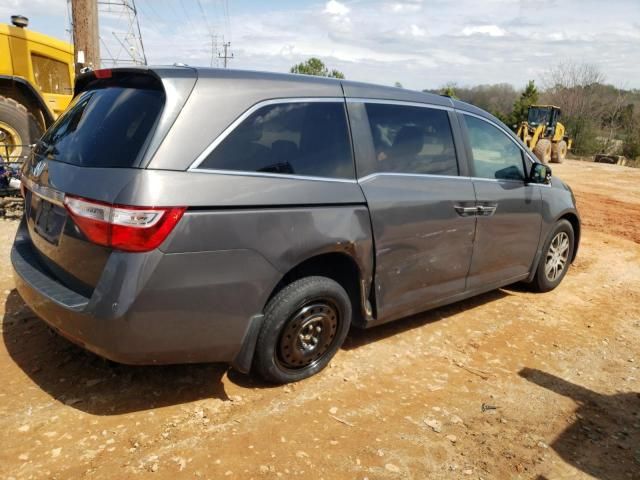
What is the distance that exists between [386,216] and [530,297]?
273 centimetres

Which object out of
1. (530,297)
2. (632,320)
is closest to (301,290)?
(530,297)

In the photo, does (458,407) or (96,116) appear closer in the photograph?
(96,116)

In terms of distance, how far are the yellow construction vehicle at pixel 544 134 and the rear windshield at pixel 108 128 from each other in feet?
66.9

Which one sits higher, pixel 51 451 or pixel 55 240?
pixel 55 240

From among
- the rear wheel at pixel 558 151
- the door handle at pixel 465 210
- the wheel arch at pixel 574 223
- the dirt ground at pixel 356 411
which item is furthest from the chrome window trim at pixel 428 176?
the rear wheel at pixel 558 151

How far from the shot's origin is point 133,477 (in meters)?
2.37

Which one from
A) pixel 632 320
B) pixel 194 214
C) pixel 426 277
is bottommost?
pixel 632 320

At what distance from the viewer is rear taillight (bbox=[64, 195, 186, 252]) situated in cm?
235

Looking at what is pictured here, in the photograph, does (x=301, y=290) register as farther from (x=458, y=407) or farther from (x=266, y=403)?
(x=458, y=407)

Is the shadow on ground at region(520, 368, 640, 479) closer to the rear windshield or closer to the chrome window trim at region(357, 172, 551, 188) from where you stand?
the chrome window trim at region(357, 172, 551, 188)

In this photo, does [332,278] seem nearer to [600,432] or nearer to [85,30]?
[600,432]

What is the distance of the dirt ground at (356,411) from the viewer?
254 cm

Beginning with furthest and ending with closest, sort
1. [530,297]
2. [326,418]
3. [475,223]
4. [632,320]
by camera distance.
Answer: [530,297], [632,320], [475,223], [326,418]

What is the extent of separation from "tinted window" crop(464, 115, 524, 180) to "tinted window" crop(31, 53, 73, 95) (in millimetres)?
8999
